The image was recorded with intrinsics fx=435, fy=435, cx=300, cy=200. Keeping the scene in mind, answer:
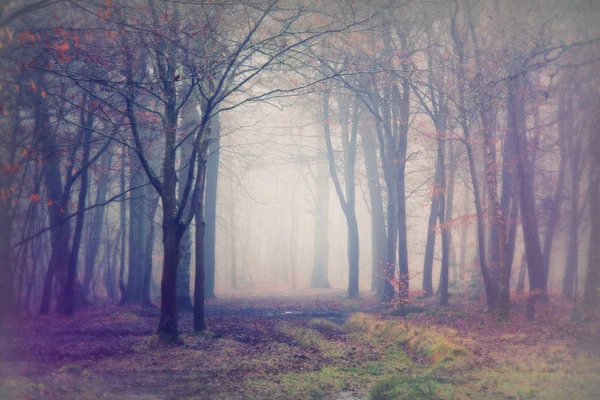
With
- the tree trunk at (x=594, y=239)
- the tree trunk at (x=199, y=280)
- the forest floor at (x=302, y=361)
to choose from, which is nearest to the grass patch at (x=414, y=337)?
the forest floor at (x=302, y=361)

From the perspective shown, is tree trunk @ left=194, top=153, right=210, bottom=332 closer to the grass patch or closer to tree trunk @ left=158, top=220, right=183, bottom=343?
tree trunk @ left=158, top=220, right=183, bottom=343

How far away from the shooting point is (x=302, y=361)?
8.66 m

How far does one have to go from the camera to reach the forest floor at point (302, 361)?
6477 mm

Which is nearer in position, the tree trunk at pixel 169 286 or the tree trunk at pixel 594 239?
the tree trunk at pixel 169 286

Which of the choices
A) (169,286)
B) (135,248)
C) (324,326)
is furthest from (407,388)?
(135,248)

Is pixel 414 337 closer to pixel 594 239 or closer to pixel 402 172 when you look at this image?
pixel 402 172

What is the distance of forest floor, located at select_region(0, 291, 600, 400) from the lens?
6477 millimetres

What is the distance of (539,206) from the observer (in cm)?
2002

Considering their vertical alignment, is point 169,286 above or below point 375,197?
below

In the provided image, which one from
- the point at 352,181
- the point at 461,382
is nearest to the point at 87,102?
the point at 352,181

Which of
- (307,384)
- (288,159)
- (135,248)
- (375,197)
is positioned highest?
(288,159)

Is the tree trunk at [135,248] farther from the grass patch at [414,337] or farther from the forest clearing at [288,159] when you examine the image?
the grass patch at [414,337]

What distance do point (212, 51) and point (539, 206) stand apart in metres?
17.2

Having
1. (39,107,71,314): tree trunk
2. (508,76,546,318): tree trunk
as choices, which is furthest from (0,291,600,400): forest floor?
(39,107,71,314): tree trunk
